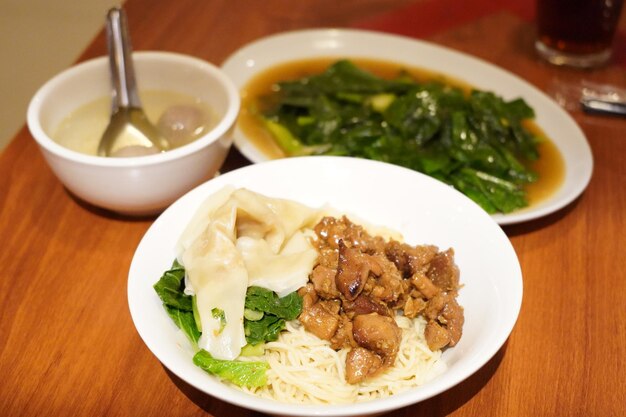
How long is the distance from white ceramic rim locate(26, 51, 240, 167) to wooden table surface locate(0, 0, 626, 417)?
328 millimetres

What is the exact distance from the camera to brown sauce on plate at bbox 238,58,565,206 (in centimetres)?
244

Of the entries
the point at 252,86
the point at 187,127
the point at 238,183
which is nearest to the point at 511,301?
the point at 238,183

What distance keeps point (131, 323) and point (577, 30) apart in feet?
7.85

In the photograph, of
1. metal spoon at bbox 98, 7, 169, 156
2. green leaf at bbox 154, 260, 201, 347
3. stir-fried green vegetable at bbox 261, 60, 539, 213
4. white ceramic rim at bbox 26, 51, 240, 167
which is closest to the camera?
green leaf at bbox 154, 260, 201, 347

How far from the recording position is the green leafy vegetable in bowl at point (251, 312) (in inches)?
62.2

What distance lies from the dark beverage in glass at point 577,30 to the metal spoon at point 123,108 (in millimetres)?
1926

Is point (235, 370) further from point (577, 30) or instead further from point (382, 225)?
point (577, 30)

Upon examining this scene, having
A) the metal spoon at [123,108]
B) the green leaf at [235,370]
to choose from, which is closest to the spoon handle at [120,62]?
the metal spoon at [123,108]

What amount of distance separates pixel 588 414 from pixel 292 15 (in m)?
2.55

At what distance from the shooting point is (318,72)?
10.3 ft

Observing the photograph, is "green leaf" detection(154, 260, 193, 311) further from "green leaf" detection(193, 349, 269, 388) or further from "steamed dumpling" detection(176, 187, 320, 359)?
"green leaf" detection(193, 349, 269, 388)

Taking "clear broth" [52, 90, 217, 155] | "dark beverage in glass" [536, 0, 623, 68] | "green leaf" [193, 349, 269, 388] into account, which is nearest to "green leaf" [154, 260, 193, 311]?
"green leaf" [193, 349, 269, 388]

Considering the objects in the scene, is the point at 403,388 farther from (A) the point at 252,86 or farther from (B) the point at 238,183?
(A) the point at 252,86

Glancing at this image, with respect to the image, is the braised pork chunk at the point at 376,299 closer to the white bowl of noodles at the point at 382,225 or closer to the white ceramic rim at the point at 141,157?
the white bowl of noodles at the point at 382,225
